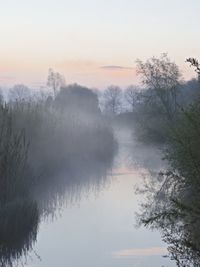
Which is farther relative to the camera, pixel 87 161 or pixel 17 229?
pixel 87 161

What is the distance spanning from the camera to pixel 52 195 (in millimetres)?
15586

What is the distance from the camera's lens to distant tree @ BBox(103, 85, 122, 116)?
101 m

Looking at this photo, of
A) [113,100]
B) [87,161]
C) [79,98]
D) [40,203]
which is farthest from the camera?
[113,100]

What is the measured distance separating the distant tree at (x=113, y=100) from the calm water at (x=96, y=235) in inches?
3229

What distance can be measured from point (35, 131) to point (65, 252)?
7324 mm

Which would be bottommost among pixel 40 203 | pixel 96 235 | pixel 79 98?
pixel 96 235

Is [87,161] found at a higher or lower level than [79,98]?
lower

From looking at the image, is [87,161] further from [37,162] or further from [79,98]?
[79,98]

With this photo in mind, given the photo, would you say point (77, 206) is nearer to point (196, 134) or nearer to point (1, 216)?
point (1, 216)

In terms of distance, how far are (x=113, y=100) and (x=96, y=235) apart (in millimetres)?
94157

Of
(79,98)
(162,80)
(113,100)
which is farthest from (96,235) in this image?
(113,100)

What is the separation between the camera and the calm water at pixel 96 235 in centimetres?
934

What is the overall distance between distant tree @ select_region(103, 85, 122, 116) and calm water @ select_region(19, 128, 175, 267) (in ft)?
269

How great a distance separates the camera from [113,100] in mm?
105062
